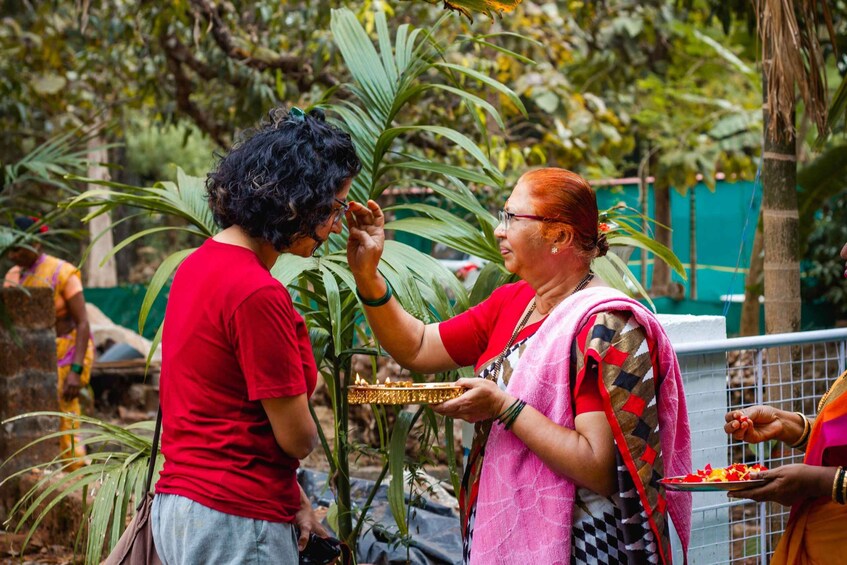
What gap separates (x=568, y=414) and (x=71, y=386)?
5.40 m

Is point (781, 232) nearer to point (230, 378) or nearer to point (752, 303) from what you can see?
point (230, 378)

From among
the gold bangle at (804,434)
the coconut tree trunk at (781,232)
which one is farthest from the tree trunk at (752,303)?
the gold bangle at (804,434)

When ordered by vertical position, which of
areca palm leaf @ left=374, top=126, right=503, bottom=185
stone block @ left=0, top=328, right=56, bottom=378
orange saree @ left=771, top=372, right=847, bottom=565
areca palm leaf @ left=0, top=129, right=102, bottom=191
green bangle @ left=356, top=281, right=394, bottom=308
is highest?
areca palm leaf @ left=0, top=129, right=102, bottom=191

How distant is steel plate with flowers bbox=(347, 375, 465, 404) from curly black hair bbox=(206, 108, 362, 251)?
1.30 feet

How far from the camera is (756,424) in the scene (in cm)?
276

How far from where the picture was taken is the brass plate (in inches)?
91.4

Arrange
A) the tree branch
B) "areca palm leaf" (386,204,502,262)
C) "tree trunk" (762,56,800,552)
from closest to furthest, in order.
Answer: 1. "areca palm leaf" (386,204,502,262)
2. "tree trunk" (762,56,800,552)
3. the tree branch

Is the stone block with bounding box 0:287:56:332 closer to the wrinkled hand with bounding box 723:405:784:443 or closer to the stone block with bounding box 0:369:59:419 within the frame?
the stone block with bounding box 0:369:59:419

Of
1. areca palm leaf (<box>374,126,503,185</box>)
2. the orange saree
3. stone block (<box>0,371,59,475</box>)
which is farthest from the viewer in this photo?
stone block (<box>0,371,59,475</box>)

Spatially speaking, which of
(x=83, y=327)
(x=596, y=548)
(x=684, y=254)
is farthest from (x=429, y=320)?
(x=684, y=254)

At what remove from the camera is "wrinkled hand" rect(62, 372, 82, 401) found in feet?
22.9

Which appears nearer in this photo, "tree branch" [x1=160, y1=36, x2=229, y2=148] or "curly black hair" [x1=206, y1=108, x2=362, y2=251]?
"curly black hair" [x1=206, y1=108, x2=362, y2=251]

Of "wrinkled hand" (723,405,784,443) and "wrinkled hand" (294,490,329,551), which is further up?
"wrinkled hand" (723,405,784,443)

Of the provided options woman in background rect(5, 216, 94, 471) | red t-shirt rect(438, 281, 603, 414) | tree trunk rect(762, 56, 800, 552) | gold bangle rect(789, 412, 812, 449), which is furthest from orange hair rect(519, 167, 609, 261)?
woman in background rect(5, 216, 94, 471)
